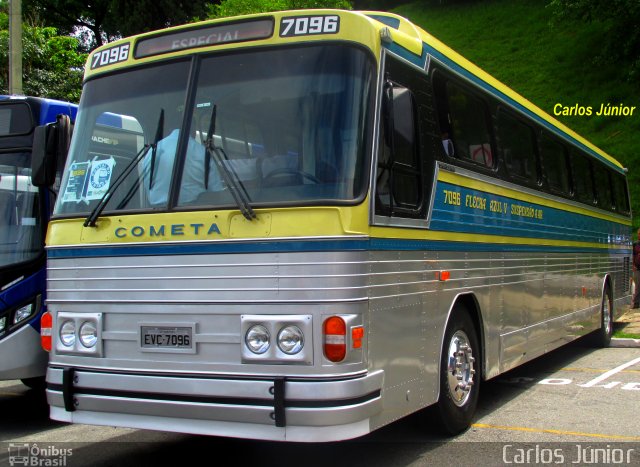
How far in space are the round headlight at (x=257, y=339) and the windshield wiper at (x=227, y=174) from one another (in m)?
0.71

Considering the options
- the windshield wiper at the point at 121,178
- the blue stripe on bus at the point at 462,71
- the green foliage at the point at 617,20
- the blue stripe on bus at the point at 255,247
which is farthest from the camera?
the green foliage at the point at 617,20

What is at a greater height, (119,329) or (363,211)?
(363,211)

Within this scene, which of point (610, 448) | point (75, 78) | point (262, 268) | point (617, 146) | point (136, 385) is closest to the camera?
point (262, 268)

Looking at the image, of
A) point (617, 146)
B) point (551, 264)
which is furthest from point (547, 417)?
point (617, 146)

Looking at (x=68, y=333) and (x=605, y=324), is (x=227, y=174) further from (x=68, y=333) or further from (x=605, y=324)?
(x=605, y=324)

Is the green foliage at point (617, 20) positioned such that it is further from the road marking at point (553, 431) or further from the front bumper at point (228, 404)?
the front bumper at point (228, 404)

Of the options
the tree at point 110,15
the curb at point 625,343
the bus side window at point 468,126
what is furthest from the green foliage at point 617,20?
the bus side window at point 468,126

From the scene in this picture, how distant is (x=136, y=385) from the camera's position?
4836 millimetres

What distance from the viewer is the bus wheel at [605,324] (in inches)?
468

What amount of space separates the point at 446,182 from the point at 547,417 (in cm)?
278

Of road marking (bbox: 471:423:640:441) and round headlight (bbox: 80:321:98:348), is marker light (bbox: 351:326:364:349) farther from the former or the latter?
road marking (bbox: 471:423:640:441)

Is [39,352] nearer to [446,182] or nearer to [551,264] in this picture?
[446,182]

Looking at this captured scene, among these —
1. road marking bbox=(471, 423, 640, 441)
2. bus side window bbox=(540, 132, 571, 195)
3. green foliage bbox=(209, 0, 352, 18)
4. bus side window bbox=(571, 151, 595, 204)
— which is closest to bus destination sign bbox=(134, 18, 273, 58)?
road marking bbox=(471, 423, 640, 441)

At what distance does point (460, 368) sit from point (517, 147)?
294 cm
